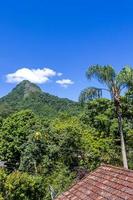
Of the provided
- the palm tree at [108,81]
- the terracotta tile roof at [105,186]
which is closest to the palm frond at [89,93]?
the palm tree at [108,81]

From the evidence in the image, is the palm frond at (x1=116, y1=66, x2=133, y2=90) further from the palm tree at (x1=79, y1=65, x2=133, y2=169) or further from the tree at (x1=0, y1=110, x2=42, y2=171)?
the tree at (x1=0, y1=110, x2=42, y2=171)

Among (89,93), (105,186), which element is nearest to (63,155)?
Result: (89,93)

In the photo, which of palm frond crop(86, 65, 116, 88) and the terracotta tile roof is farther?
palm frond crop(86, 65, 116, 88)

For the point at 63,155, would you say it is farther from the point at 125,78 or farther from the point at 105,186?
the point at 105,186

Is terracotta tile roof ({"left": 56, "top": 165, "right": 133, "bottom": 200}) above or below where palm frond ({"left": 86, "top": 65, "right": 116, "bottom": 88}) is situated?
below

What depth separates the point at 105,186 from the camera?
9.99m

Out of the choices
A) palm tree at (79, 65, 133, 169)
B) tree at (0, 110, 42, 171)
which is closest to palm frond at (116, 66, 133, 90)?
palm tree at (79, 65, 133, 169)

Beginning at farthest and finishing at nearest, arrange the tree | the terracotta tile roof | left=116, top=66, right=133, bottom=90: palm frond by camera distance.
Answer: the tree < left=116, top=66, right=133, bottom=90: palm frond < the terracotta tile roof

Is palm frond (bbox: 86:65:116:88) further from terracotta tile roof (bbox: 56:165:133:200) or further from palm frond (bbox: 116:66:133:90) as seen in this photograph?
terracotta tile roof (bbox: 56:165:133:200)

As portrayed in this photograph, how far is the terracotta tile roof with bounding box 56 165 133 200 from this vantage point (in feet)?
30.3

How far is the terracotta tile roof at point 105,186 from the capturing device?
923cm

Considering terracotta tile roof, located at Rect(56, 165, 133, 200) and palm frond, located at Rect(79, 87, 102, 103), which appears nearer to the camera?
terracotta tile roof, located at Rect(56, 165, 133, 200)

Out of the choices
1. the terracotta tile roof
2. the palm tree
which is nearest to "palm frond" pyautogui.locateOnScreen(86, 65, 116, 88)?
the palm tree

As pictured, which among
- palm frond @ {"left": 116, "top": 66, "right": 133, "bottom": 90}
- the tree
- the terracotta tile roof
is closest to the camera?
the terracotta tile roof
